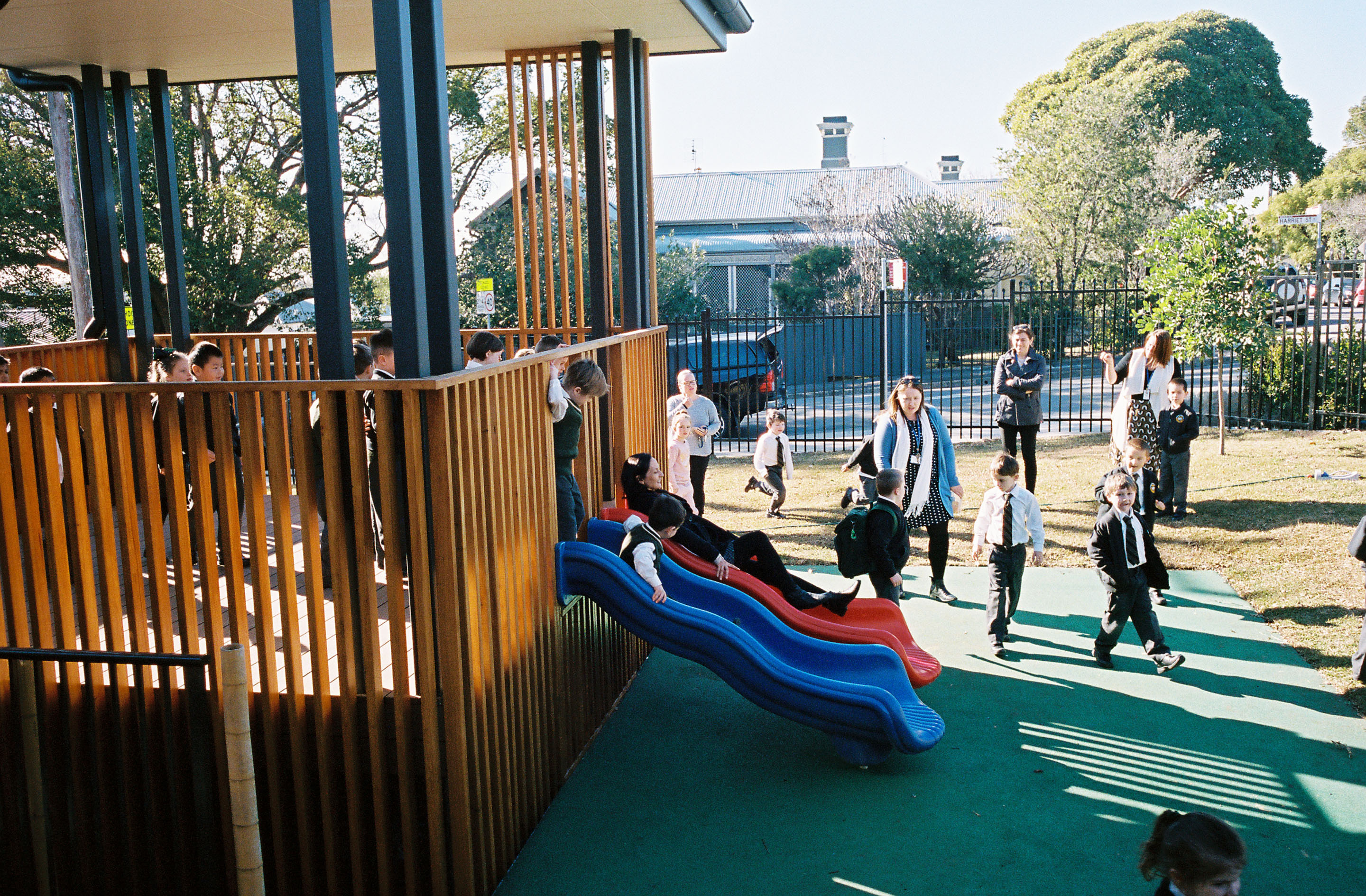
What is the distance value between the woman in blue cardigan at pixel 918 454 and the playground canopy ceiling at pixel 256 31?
312 centimetres

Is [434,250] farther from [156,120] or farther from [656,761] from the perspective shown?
[156,120]

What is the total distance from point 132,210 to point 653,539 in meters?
6.05

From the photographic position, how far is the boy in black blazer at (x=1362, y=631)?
5.96 m

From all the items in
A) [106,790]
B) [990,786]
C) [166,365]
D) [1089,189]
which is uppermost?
[1089,189]

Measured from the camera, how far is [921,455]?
7.81m

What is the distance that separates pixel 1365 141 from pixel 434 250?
177ft

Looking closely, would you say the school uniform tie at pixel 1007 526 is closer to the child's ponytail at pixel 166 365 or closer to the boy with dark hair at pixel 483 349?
the boy with dark hair at pixel 483 349

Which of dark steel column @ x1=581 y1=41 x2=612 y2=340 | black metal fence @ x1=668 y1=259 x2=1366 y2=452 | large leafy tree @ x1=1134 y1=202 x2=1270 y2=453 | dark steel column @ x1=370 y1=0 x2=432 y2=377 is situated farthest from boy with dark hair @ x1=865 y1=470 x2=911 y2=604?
large leafy tree @ x1=1134 y1=202 x2=1270 y2=453

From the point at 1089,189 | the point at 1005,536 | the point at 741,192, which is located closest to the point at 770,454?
the point at 1005,536

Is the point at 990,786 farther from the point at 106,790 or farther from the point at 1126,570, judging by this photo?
the point at 106,790

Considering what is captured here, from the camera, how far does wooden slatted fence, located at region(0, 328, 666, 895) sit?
4008mm

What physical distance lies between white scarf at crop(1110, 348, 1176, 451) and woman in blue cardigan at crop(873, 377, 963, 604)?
2.66 m

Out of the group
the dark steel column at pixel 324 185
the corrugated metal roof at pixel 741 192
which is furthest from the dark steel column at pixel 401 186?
the corrugated metal roof at pixel 741 192

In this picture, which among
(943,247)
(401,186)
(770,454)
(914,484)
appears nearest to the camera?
(401,186)
